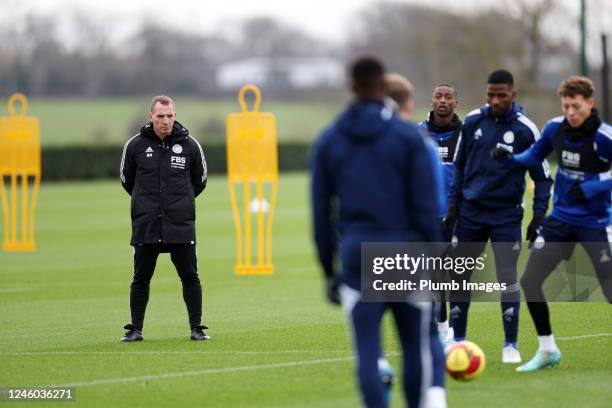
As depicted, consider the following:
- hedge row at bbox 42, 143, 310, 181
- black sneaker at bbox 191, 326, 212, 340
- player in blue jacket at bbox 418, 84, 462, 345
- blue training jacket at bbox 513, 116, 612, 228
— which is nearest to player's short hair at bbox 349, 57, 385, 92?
blue training jacket at bbox 513, 116, 612, 228

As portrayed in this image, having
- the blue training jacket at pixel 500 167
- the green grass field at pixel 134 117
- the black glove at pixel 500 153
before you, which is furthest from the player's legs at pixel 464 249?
the green grass field at pixel 134 117

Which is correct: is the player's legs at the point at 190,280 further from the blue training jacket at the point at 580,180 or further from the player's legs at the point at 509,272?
the blue training jacket at the point at 580,180

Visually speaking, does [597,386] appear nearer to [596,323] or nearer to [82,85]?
[596,323]

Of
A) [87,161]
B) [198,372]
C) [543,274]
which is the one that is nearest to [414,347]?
[543,274]

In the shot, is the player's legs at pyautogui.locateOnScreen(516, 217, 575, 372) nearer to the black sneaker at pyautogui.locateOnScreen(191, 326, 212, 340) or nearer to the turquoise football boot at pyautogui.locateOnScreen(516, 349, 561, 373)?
the turquoise football boot at pyautogui.locateOnScreen(516, 349, 561, 373)

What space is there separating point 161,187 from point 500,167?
146 inches

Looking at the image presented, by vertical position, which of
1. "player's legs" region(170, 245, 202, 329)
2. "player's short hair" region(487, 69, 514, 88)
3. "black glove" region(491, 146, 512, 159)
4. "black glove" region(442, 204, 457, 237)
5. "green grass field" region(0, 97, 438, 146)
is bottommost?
"player's legs" region(170, 245, 202, 329)

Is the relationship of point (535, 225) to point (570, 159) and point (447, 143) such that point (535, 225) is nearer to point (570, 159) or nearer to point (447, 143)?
point (570, 159)

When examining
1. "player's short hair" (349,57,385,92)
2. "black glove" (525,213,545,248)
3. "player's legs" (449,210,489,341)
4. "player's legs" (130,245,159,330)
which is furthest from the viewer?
"player's legs" (130,245,159,330)

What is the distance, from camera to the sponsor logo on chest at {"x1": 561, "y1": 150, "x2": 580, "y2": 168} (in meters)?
8.80

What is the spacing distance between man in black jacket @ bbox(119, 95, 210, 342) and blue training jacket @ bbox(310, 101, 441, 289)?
4.94 meters

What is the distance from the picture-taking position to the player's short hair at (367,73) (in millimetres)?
6371

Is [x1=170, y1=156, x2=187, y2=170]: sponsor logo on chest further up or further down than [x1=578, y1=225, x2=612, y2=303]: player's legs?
further up

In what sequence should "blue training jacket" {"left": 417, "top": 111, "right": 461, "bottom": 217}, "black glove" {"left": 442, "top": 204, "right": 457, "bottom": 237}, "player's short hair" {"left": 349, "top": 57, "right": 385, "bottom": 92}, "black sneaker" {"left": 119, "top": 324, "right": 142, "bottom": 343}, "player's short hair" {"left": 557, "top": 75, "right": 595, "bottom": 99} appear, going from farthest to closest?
1. "black sneaker" {"left": 119, "top": 324, "right": 142, "bottom": 343}
2. "blue training jacket" {"left": 417, "top": 111, "right": 461, "bottom": 217}
3. "black glove" {"left": 442, "top": 204, "right": 457, "bottom": 237}
4. "player's short hair" {"left": 557, "top": 75, "right": 595, "bottom": 99}
5. "player's short hair" {"left": 349, "top": 57, "right": 385, "bottom": 92}
